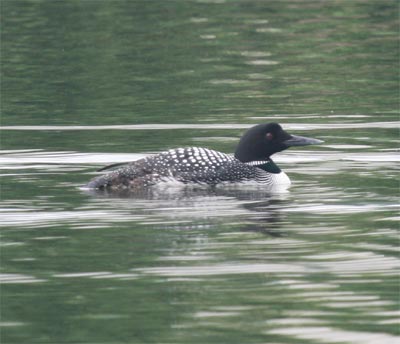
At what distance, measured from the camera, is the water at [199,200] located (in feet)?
25.5

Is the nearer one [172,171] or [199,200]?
[199,200]

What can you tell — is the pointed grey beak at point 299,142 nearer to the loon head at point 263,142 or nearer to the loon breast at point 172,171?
the loon head at point 263,142

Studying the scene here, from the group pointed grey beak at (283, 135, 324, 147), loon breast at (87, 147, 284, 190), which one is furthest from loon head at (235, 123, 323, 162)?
loon breast at (87, 147, 284, 190)

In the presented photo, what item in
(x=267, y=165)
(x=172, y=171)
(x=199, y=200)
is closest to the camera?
(x=199, y=200)

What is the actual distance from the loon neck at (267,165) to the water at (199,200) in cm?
22

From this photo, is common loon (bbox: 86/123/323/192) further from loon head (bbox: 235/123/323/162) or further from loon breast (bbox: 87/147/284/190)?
loon head (bbox: 235/123/323/162)

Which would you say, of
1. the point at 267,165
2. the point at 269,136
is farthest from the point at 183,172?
→ the point at 269,136

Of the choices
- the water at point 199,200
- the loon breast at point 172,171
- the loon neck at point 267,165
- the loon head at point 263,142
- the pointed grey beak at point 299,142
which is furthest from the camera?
the pointed grey beak at point 299,142

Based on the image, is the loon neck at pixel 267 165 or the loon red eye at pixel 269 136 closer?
the loon neck at pixel 267 165

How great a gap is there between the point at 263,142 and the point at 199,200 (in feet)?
4.23

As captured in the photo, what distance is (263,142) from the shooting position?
41.5 feet

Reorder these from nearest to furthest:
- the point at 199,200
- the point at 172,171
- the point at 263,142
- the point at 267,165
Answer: the point at 199,200, the point at 172,171, the point at 267,165, the point at 263,142

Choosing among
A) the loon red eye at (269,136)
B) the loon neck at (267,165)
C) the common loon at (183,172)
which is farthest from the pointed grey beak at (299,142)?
the common loon at (183,172)

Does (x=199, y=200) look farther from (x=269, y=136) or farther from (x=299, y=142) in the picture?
(x=299, y=142)
